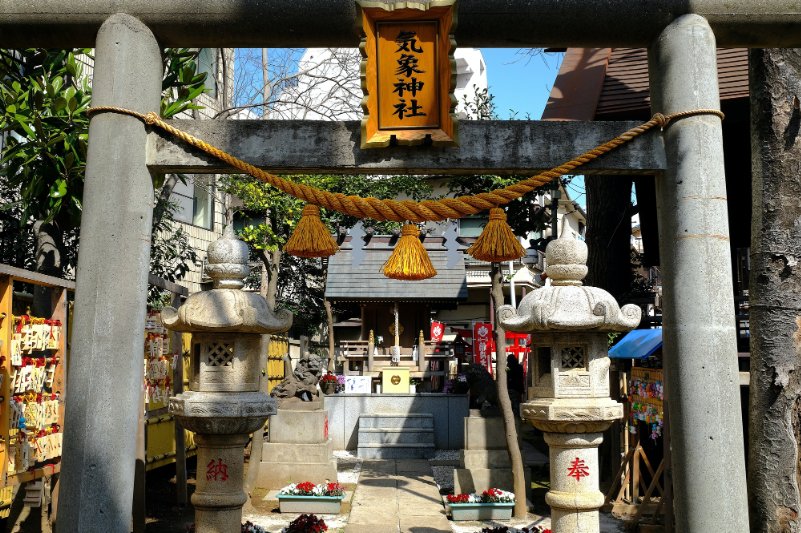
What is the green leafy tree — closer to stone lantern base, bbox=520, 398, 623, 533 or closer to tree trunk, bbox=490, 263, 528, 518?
stone lantern base, bbox=520, 398, 623, 533

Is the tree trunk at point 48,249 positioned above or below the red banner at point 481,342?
above

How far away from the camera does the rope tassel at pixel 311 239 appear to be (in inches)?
213

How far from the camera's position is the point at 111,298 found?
4504 mm

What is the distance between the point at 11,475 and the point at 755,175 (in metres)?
7.33

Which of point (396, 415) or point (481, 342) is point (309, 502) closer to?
point (396, 415)

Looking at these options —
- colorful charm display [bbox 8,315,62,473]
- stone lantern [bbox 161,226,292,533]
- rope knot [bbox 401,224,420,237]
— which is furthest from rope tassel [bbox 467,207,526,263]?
colorful charm display [bbox 8,315,62,473]

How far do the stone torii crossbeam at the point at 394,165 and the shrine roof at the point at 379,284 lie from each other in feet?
47.0

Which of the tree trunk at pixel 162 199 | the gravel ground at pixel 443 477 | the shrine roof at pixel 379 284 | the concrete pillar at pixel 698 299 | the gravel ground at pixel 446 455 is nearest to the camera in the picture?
the concrete pillar at pixel 698 299

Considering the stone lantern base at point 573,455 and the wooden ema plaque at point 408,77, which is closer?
the wooden ema plaque at point 408,77

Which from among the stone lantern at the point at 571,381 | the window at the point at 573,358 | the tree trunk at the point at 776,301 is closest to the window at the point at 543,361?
the stone lantern at the point at 571,381

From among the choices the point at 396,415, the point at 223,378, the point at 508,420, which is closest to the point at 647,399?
the point at 508,420

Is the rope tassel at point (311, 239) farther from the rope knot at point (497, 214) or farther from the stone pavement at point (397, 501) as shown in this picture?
the stone pavement at point (397, 501)

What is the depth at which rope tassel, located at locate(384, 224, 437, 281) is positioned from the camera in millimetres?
5418

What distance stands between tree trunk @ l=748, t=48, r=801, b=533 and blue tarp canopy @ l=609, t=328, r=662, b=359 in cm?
427
